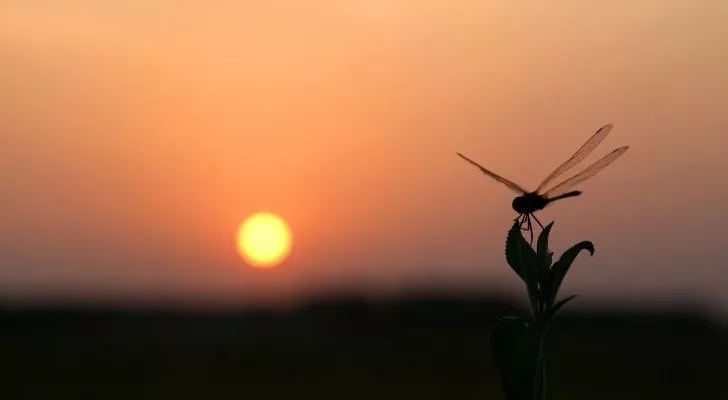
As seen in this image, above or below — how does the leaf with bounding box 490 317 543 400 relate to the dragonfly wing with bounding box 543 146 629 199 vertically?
below

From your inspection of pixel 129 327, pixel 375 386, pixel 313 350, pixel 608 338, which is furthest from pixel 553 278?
pixel 129 327

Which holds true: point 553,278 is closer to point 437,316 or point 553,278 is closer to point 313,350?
point 313,350

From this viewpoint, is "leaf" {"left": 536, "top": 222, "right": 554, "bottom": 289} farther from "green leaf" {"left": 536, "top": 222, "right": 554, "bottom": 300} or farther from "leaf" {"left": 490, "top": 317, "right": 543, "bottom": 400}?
"leaf" {"left": 490, "top": 317, "right": 543, "bottom": 400}

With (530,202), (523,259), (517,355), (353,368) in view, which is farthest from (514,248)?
(353,368)

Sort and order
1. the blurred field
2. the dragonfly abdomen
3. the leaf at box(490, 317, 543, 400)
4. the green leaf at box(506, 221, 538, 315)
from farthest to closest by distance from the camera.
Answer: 1. the blurred field
2. the dragonfly abdomen
3. the green leaf at box(506, 221, 538, 315)
4. the leaf at box(490, 317, 543, 400)

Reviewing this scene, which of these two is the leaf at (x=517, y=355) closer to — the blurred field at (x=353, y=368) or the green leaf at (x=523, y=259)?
the green leaf at (x=523, y=259)

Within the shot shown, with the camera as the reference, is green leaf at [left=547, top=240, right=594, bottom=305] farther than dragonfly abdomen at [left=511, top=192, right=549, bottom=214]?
No

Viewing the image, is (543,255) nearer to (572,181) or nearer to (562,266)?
(562,266)

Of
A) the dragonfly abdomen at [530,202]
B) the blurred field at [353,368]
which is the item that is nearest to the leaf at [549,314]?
the dragonfly abdomen at [530,202]

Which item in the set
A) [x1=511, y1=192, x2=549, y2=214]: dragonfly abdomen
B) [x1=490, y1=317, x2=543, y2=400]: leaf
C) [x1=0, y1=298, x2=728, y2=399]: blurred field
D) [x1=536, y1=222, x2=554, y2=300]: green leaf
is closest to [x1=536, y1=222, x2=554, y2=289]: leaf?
[x1=536, y1=222, x2=554, y2=300]: green leaf
